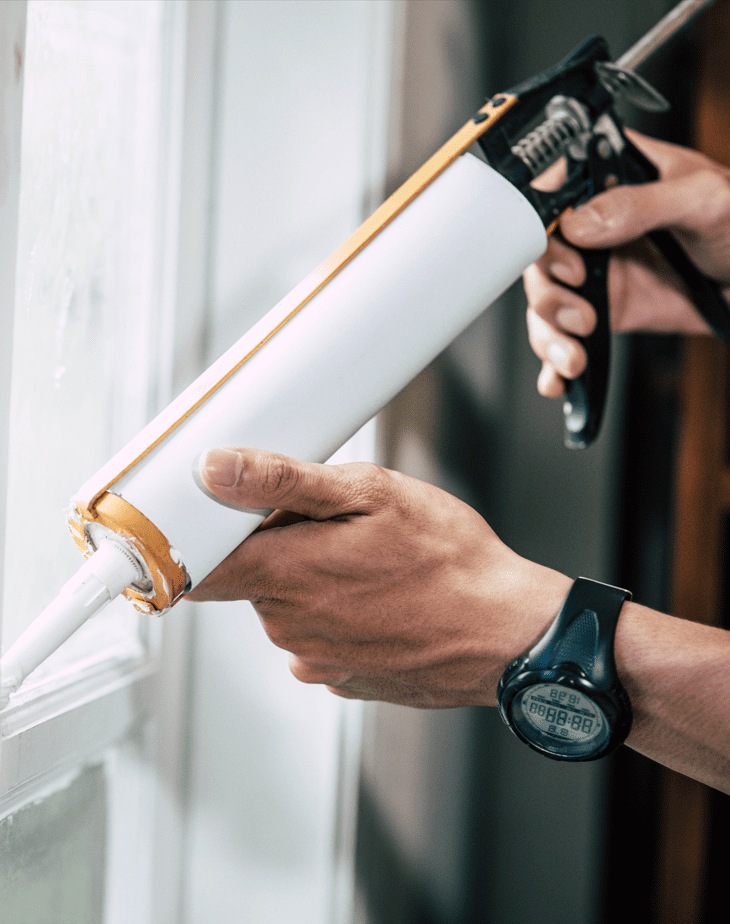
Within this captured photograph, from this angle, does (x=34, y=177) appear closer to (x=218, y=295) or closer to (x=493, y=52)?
(x=218, y=295)

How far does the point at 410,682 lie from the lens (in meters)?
0.42

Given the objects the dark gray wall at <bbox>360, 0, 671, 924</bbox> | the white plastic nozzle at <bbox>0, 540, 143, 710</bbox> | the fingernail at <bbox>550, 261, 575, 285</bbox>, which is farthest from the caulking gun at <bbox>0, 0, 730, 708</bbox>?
the dark gray wall at <bbox>360, 0, 671, 924</bbox>

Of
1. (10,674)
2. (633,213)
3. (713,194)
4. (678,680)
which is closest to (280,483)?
(10,674)

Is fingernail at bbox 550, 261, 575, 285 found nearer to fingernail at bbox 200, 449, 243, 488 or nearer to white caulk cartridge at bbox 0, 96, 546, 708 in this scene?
white caulk cartridge at bbox 0, 96, 546, 708

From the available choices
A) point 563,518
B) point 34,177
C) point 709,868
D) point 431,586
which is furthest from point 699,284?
point 709,868

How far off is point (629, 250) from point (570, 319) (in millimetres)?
214

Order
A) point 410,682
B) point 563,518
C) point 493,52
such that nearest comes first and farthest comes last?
point 410,682 < point 493,52 < point 563,518

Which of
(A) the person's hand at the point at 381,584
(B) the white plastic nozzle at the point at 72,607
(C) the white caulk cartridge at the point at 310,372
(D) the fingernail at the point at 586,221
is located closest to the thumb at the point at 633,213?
(D) the fingernail at the point at 586,221

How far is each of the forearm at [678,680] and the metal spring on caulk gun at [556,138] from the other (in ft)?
0.87

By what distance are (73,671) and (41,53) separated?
39 cm

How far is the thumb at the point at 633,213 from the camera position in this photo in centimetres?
49

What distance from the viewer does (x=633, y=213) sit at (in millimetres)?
517

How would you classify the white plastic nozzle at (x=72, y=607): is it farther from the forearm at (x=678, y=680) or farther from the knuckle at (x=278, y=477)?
the forearm at (x=678, y=680)

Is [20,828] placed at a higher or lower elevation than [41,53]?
lower
